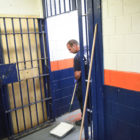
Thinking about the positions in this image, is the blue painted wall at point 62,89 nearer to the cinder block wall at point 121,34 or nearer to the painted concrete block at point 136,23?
the cinder block wall at point 121,34

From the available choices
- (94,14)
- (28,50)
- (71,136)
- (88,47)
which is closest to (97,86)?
(88,47)

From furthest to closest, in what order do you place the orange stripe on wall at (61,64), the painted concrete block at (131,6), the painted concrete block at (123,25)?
the orange stripe on wall at (61,64) → the painted concrete block at (123,25) → the painted concrete block at (131,6)

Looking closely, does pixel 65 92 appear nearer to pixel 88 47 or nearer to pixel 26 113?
pixel 26 113

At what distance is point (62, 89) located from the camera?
379 centimetres

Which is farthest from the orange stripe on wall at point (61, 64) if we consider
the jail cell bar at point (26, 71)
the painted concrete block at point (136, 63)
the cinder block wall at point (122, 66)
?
the painted concrete block at point (136, 63)

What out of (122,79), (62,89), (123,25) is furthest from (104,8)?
(62,89)

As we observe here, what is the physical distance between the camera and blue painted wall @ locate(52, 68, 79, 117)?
3677 millimetres

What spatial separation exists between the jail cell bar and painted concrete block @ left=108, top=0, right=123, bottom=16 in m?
1.58

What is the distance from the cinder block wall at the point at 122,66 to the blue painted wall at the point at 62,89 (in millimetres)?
1686

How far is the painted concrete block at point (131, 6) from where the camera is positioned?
1.69 meters

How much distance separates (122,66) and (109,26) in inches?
19.7

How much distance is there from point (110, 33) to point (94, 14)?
337 mm

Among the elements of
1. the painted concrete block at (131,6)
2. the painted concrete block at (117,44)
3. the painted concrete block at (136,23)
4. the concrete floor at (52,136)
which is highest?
the painted concrete block at (131,6)

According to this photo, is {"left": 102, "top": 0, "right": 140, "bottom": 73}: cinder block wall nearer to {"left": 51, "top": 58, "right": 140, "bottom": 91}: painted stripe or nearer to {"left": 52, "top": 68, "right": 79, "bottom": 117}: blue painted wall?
{"left": 51, "top": 58, "right": 140, "bottom": 91}: painted stripe
